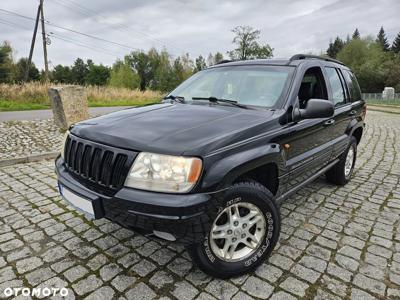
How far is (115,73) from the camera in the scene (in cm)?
5294

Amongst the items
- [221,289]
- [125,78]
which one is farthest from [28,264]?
[125,78]

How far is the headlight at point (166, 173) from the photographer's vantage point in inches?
76.8

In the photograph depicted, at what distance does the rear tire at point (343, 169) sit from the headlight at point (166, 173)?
3103 millimetres

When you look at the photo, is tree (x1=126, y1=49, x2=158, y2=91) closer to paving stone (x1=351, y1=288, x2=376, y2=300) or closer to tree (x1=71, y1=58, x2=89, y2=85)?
tree (x1=71, y1=58, x2=89, y2=85)

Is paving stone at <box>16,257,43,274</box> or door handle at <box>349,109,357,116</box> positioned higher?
door handle at <box>349,109,357,116</box>

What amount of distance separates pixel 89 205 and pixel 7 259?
107 centimetres

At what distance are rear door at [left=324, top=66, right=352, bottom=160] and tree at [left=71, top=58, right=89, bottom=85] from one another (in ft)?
217

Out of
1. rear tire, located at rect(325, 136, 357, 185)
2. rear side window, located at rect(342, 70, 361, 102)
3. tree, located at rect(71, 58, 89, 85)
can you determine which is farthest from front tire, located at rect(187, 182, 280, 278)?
tree, located at rect(71, 58, 89, 85)

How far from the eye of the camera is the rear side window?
14.6 ft

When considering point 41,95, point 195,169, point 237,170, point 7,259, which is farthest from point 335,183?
point 41,95

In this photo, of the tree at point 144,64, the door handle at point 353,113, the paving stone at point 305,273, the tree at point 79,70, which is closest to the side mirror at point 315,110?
the paving stone at point 305,273

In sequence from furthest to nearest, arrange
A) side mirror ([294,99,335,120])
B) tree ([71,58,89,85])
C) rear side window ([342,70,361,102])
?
tree ([71,58,89,85]), rear side window ([342,70,361,102]), side mirror ([294,99,335,120])

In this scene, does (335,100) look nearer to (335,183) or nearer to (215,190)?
(335,183)

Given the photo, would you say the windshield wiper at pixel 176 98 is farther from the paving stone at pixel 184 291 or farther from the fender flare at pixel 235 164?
the paving stone at pixel 184 291
